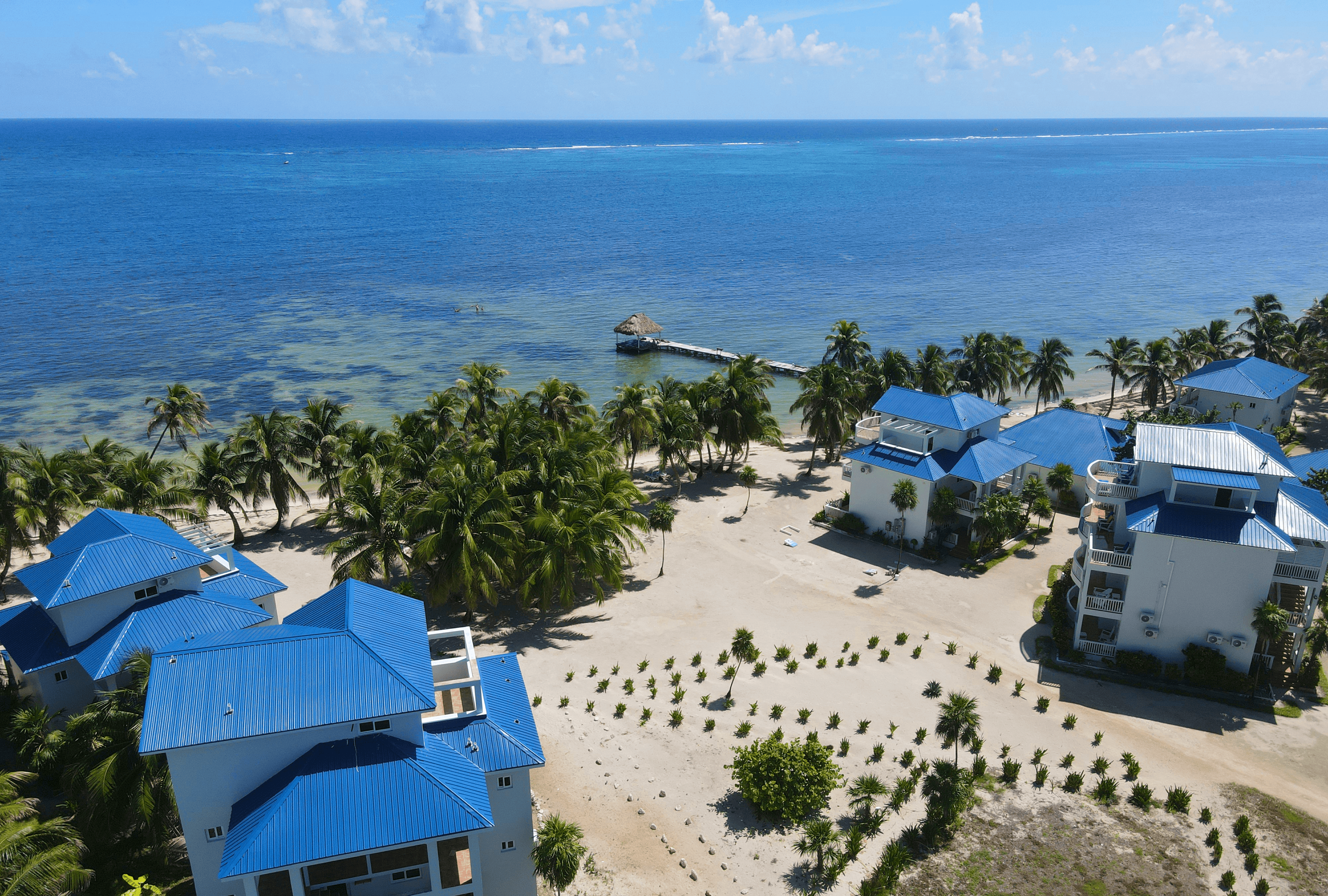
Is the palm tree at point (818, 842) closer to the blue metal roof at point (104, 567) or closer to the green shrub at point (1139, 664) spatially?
the green shrub at point (1139, 664)

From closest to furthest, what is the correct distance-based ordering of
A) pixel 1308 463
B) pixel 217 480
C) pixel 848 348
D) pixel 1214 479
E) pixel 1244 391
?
pixel 1214 479, pixel 217 480, pixel 1308 463, pixel 1244 391, pixel 848 348

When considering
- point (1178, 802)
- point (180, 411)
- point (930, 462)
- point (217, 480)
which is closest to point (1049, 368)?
point (930, 462)

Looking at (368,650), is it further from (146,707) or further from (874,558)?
(874,558)

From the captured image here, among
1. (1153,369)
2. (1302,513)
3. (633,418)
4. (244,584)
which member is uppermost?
(1153,369)

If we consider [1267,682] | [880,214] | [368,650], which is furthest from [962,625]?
[880,214]

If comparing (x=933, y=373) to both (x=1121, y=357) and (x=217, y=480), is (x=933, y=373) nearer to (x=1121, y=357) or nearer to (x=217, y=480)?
(x=1121, y=357)

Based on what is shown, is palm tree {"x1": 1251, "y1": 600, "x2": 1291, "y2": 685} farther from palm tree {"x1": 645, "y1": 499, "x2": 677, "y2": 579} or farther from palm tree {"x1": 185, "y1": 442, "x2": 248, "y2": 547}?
palm tree {"x1": 185, "y1": 442, "x2": 248, "y2": 547}

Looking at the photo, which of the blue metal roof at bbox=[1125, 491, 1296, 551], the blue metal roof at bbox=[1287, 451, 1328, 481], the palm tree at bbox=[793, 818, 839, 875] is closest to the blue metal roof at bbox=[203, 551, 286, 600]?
the palm tree at bbox=[793, 818, 839, 875]
